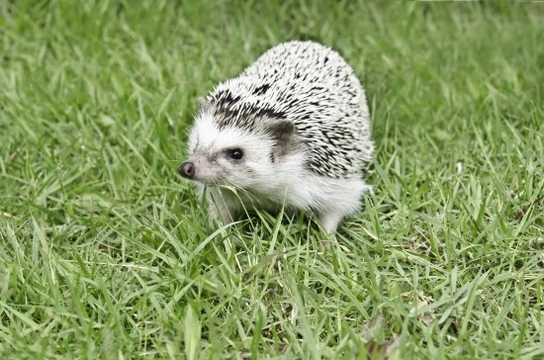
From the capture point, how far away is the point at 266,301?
10.4ft

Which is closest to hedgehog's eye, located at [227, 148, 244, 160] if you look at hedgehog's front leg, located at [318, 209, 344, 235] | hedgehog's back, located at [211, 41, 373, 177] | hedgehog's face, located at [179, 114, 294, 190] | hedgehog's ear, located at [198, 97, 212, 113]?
hedgehog's face, located at [179, 114, 294, 190]

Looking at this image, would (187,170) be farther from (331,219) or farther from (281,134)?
(331,219)

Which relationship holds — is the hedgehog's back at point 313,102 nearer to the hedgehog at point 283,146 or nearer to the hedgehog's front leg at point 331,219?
the hedgehog at point 283,146

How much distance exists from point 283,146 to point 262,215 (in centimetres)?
37

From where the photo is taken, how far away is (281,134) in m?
3.54

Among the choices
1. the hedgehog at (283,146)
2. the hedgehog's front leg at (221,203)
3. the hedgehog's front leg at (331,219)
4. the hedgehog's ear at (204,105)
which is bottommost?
the hedgehog's front leg at (331,219)

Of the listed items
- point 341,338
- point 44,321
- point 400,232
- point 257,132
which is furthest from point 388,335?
point 44,321

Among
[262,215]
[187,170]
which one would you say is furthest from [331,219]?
[187,170]

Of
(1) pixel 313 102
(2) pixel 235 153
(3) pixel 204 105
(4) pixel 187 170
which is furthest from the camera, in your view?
(1) pixel 313 102

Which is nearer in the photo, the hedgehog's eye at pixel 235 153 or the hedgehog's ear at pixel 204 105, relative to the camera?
the hedgehog's eye at pixel 235 153

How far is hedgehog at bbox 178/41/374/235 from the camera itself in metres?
3.49

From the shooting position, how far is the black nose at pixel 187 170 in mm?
3350

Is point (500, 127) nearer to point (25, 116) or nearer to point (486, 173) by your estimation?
point (486, 173)

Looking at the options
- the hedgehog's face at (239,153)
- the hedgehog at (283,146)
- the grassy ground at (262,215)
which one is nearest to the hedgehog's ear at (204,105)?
the hedgehog at (283,146)
